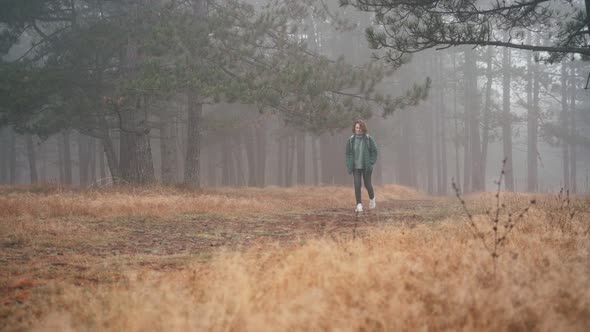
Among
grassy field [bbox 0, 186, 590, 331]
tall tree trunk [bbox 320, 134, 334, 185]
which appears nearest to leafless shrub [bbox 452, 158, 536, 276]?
grassy field [bbox 0, 186, 590, 331]

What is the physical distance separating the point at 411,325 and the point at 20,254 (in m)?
4.66

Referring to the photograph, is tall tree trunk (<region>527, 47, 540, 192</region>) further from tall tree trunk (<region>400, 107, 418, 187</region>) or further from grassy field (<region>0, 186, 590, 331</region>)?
grassy field (<region>0, 186, 590, 331</region>)

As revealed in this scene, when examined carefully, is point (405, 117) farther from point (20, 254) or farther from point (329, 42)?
point (20, 254)

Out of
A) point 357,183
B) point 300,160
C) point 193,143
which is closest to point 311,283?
point 357,183

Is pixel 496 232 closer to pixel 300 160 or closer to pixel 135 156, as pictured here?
pixel 135 156

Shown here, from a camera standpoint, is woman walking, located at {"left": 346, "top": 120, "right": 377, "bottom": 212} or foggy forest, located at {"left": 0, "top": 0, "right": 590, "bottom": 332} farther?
woman walking, located at {"left": 346, "top": 120, "right": 377, "bottom": 212}

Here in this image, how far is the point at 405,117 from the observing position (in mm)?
32969

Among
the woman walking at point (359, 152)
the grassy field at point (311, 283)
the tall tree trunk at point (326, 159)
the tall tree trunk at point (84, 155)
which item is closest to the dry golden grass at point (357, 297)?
the grassy field at point (311, 283)

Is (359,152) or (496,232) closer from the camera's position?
(496,232)

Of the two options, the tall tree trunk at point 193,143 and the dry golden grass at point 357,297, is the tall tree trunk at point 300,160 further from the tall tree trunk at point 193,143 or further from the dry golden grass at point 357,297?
the dry golden grass at point 357,297

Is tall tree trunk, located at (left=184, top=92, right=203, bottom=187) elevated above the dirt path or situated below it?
above

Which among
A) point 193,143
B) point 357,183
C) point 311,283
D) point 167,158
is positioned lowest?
point 311,283

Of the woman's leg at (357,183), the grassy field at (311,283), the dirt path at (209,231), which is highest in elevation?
the woman's leg at (357,183)

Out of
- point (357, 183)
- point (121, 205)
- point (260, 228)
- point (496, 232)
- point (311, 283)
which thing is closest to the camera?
point (311, 283)
